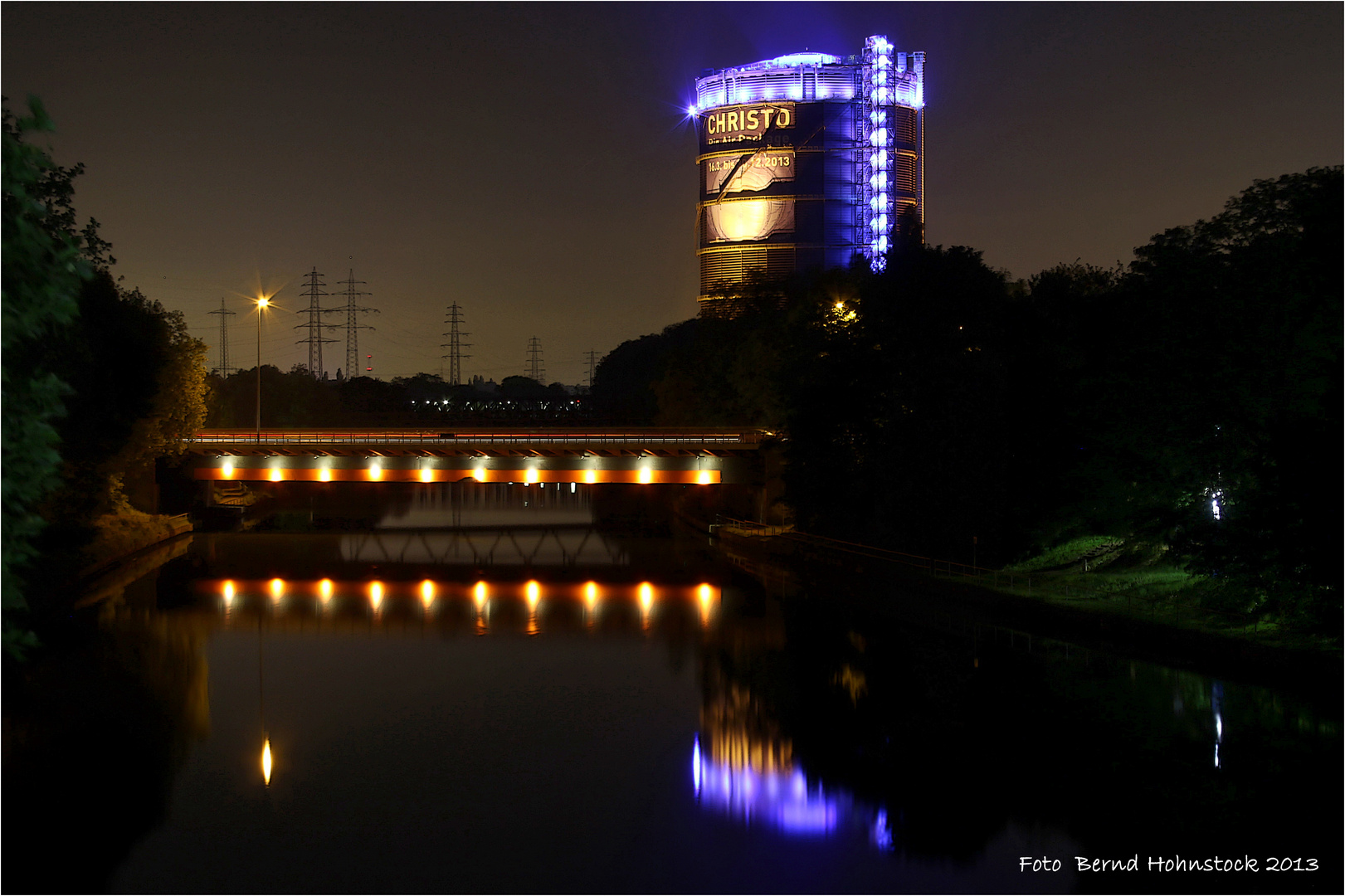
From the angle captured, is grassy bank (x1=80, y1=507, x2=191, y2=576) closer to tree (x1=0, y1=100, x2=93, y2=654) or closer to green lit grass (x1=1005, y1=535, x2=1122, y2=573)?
green lit grass (x1=1005, y1=535, x2=1122, y2=573)

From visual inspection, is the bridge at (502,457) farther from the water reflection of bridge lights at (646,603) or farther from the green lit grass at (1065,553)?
the green lit grass at (1065,553)

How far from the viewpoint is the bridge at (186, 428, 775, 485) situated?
57.3 metres

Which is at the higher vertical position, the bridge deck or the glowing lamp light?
the bridge deck

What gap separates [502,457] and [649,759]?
A: 122ft

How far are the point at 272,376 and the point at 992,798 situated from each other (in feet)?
327

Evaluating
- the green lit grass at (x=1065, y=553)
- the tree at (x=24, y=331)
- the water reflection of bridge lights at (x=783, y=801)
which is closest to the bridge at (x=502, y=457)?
the green lit grass at (x=1065, y=553)

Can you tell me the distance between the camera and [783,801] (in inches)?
786

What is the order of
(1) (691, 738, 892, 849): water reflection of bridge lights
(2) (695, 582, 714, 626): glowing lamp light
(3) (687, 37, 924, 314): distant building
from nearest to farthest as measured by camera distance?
(1) (691, 738, 892, 849): water reflection of bridge lights < (2) (695, 582, 714, 626): glowing lamp light < (3) (687, 37, 924, 314): distant building

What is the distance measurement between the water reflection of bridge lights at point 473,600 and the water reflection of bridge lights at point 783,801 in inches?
569

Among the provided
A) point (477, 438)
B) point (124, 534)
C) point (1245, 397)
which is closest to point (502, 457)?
point (477, 438)

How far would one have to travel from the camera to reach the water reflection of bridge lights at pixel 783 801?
18.7 m

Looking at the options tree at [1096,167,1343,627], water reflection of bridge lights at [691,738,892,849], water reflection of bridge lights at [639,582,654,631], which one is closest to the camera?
water reflection of bridge lights at [691,738,892,849]

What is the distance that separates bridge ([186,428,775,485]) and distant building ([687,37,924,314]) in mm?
62832

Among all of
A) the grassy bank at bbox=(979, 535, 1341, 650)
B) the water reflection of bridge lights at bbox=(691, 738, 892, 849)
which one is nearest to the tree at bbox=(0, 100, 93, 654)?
the water reflection of bridge lights at bbox=(691, 738, 892, 849)
